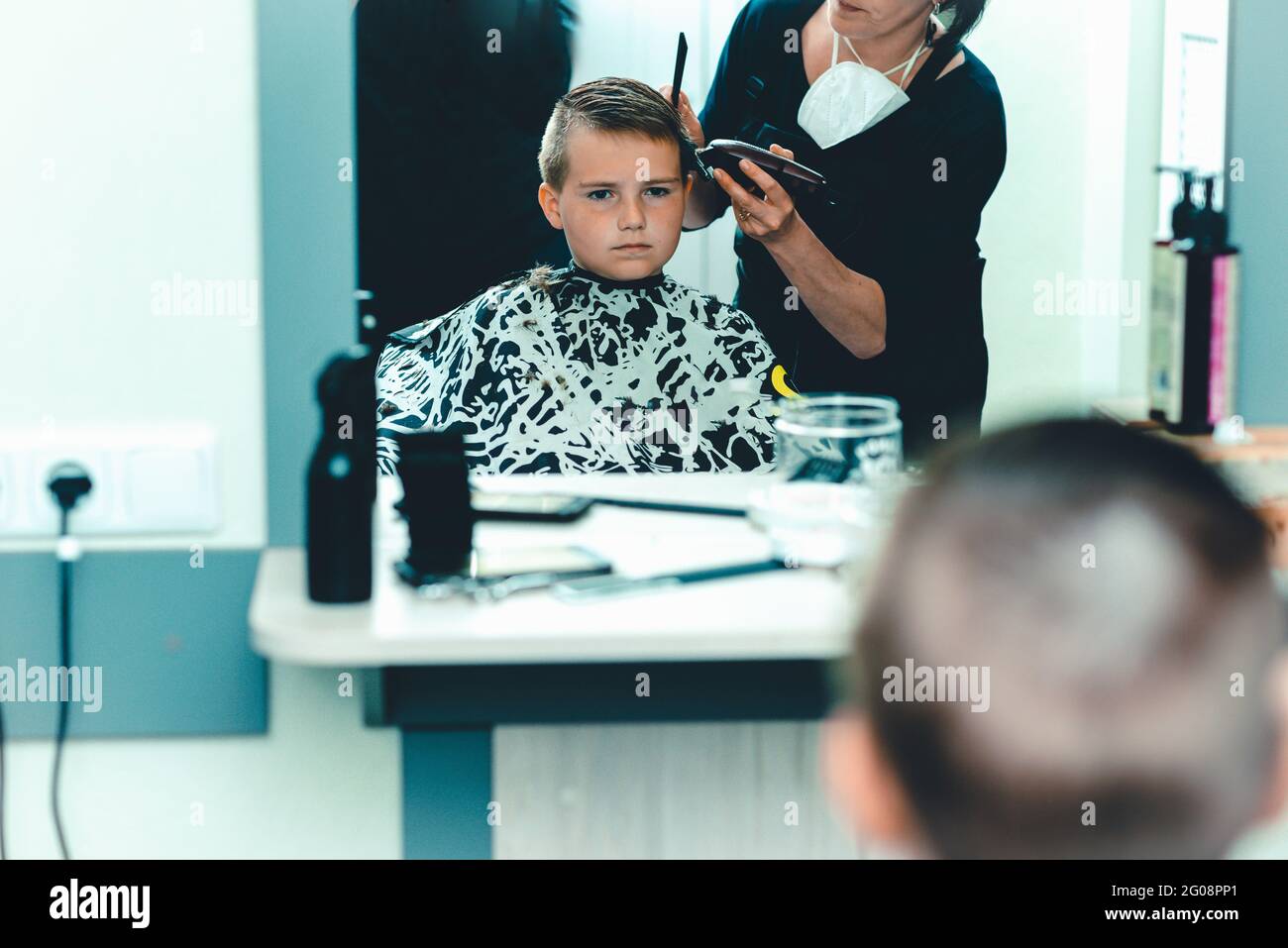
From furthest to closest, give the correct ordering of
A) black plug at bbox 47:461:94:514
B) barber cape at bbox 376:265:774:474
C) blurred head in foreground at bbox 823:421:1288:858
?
barber cape at bbox 376:265:774:474 → black plug at bbox 47:461:94:514 → blurred head in foreground at bbox 823:421:1288:858

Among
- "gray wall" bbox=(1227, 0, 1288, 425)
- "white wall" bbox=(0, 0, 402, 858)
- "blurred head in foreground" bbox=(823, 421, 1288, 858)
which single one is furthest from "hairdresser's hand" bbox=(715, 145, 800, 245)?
"blurred head in foreground" bbox=(823, 421, 1288, 858)

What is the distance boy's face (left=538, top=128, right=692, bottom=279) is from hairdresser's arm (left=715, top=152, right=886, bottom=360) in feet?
0.29

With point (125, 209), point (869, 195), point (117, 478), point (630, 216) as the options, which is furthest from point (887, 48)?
point (117, 478)

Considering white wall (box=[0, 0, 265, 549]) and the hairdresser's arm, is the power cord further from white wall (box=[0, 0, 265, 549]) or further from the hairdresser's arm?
the hairdresser's arm

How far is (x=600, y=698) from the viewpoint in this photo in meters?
1.32

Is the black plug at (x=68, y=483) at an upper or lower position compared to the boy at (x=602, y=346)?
lower

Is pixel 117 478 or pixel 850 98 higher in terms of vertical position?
pixel 850 98

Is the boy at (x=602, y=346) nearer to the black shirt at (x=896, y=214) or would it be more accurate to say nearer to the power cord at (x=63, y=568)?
the black shirt at (x=896, y=214)

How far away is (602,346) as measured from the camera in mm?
2102

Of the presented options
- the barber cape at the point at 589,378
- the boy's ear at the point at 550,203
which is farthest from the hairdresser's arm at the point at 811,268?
the boy's ear at the point at 550,203

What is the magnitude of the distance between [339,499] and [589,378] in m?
0.88

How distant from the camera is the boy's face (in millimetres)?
2076

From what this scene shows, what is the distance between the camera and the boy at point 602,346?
80.0 inches

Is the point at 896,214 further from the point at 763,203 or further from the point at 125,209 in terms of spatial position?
the point at 125,209
